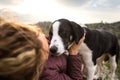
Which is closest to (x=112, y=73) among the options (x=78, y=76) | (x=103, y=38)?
(x=103, y=38)

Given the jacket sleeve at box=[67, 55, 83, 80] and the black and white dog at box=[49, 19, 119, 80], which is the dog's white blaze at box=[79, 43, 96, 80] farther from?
the jacket sleeve at box=[67, 55, 83, 80]

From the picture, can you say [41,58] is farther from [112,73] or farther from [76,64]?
[112,73]

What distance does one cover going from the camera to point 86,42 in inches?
254

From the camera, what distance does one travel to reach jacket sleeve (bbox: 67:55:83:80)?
444 centimetres

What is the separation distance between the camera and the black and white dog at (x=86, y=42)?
5144 millimetres

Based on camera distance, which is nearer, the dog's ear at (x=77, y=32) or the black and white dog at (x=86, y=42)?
the black and white dog at (x=86, y=42)

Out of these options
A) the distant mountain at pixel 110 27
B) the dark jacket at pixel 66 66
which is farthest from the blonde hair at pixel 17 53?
the distant mountain at pixel 110 27

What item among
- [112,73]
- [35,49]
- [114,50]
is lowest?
[112,73]

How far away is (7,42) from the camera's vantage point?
103 inches

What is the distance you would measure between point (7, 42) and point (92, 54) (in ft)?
14.0

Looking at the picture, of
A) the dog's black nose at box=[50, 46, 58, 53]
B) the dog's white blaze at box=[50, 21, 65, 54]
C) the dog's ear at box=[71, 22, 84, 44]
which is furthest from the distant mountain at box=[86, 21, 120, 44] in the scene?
the dog's black nose at box=[50, 46, 58, 53]

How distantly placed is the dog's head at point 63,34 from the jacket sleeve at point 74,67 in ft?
1.02

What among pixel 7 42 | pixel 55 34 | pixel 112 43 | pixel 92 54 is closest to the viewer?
pixel 7 42

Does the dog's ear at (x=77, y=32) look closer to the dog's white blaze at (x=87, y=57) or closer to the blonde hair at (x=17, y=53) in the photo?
the dog's white blaze at (x=87, y=57)
